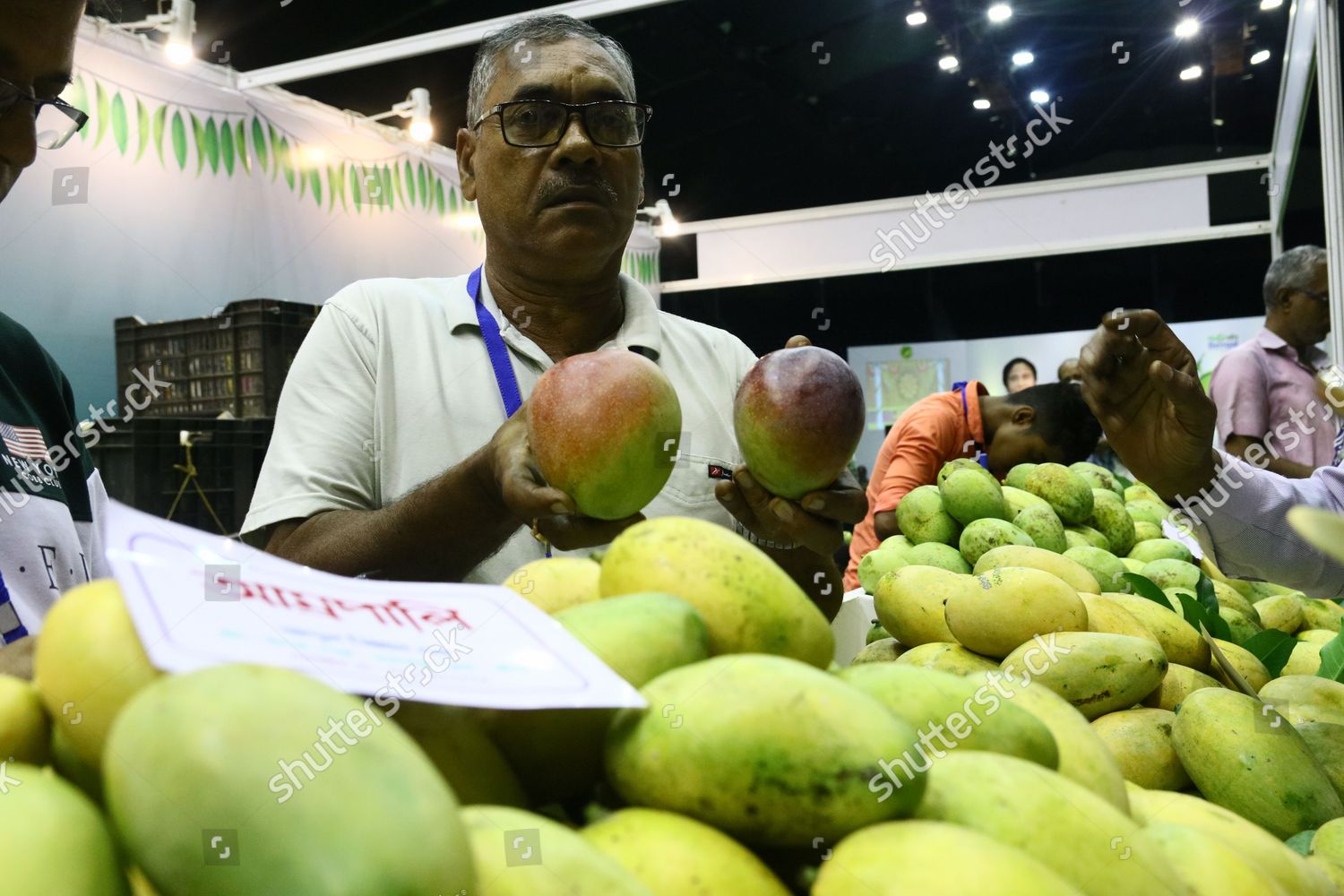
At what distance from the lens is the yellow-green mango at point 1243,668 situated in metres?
1.41

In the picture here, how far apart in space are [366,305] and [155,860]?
1.30 m

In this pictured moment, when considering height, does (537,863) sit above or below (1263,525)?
above

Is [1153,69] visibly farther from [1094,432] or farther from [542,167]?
[542,167]

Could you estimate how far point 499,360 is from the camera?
1575mm

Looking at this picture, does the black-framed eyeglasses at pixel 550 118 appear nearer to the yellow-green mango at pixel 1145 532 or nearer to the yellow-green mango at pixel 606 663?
the yellow-green mango at pixel 606 663

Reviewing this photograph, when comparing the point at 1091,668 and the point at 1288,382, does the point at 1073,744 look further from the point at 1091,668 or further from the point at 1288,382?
the point at 1288,382

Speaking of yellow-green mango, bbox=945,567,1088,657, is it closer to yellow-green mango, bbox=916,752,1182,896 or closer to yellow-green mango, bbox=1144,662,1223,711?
yellow-green mango, bbox=1144,662,1223,711

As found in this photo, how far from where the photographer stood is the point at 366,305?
1586mm

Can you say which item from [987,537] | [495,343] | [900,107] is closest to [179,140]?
[495,343]

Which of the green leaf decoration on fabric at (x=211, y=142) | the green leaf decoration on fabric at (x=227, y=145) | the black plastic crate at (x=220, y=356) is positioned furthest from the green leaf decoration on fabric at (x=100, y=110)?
the black plastic crate at (x=220, y=356)

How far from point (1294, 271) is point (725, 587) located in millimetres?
4329

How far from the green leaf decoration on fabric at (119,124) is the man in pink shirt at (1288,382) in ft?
15.9

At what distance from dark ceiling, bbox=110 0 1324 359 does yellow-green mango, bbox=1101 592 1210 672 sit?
4477 millimetres

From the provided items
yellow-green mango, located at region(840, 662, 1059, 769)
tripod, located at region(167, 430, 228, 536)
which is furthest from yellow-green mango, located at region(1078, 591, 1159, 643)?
tripod, located at region(167, 430, 228, 536)
